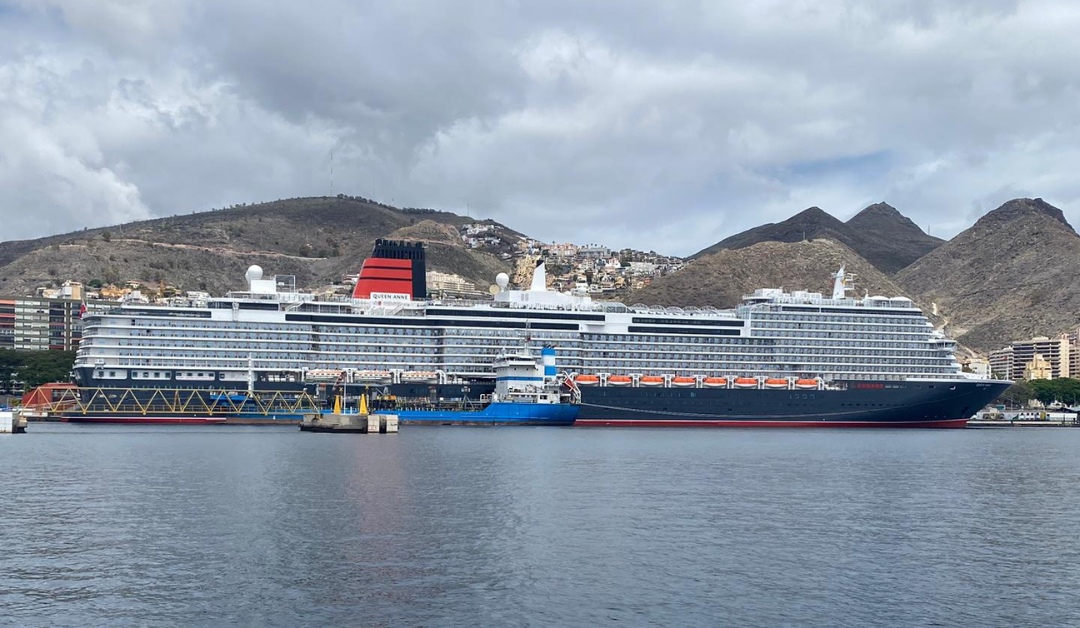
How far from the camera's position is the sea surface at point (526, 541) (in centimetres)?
2631

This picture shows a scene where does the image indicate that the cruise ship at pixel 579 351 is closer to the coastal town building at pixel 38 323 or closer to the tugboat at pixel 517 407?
the tugboat at pixel 517 407

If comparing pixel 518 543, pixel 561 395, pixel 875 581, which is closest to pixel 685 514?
pixel 518 543

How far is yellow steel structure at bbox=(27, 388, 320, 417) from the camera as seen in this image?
93.1m

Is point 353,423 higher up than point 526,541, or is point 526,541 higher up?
point 353,423

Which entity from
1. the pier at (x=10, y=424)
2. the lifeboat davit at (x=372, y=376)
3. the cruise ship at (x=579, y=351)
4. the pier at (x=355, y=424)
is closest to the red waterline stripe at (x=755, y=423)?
the cruise ship at (x=579, y=351)

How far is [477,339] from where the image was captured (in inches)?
4067

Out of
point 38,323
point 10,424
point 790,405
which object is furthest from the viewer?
point 38,323

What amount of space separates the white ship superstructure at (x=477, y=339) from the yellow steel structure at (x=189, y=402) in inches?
32.8

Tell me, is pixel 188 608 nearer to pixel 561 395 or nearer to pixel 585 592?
pixel 585 592

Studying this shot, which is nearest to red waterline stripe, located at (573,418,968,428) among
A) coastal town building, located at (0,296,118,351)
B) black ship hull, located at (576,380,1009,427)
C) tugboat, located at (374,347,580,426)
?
black ship hull, located at (576,380,1009,427)

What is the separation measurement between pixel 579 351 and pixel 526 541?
70.6 meters

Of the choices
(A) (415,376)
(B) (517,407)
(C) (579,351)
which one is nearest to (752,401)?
(C) (579,351)

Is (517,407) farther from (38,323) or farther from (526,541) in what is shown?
(38,323)

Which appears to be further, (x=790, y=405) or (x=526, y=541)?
(x=790, y=405)
